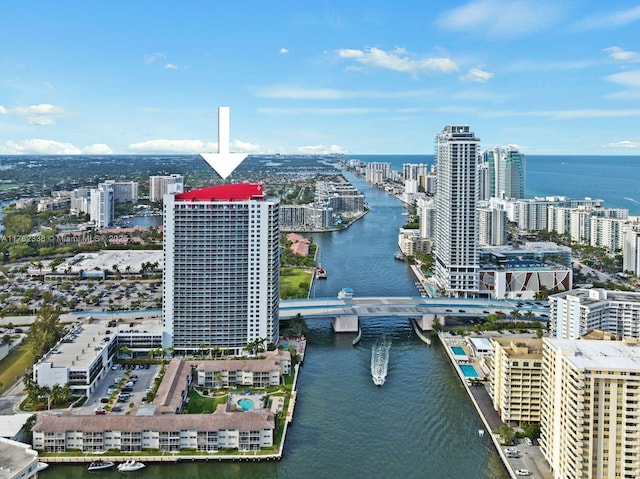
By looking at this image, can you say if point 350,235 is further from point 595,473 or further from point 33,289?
point 595,473

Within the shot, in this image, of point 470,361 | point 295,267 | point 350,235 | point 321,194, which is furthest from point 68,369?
point 321,194

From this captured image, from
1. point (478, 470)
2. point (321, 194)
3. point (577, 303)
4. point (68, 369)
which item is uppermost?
point (321, 194)

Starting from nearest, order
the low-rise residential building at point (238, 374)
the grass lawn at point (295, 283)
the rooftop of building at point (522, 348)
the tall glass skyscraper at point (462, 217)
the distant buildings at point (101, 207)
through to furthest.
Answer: the rooftop of building at point (522, 348)
the low-rise residential building at point (238, 374)
the tall glass skyscraper at point (462, 217)
the grass lawn at point (295, 283)
the distant buildings at point (101, 207)

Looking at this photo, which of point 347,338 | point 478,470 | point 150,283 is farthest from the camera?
point 150,283

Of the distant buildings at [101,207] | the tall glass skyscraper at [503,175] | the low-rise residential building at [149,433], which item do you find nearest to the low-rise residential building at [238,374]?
the low-rise residential building at [149,433]

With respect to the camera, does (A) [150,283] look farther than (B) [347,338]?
Yes

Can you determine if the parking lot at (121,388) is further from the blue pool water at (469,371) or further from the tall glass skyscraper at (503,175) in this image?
the tall glass skyscraper at (503,175)

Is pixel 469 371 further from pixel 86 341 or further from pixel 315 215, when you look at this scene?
pixel 315 215
